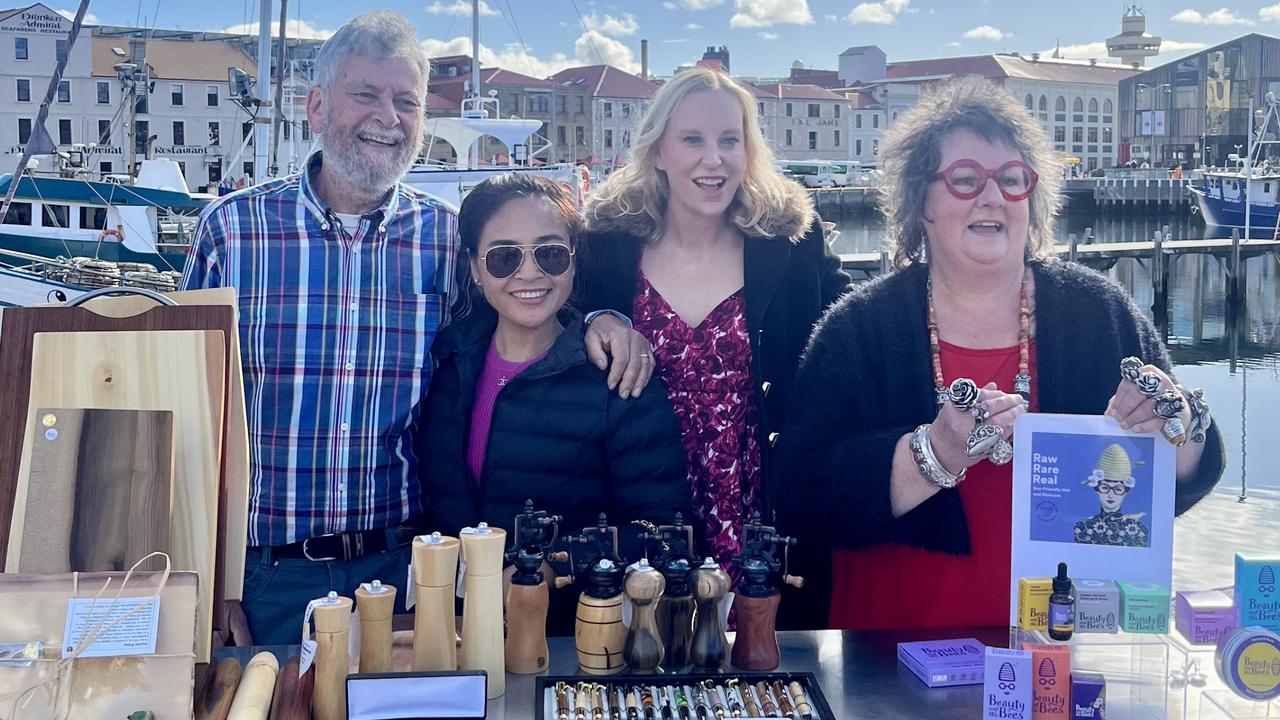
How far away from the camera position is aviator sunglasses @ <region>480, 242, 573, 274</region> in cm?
277

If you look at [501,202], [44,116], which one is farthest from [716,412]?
[44,116]

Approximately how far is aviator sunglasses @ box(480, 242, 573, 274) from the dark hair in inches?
3.0

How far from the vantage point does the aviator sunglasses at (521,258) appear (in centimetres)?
277

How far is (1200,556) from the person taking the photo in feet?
25.6

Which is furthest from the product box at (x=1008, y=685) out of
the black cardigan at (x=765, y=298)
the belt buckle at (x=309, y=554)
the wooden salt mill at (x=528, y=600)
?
the belt buckle at (x=309, y=554)

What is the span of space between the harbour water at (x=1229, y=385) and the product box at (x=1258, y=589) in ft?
3.68

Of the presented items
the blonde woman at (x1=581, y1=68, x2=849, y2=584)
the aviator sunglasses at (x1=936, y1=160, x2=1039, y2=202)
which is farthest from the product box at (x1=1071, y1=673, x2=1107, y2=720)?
the blonde woman at (x1=581, y1=68, x2=849, y2=584)

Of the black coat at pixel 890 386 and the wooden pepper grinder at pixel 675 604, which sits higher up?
the black coat at pixel 890 386

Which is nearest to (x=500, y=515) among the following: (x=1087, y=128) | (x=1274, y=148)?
(x=1274, y=148)

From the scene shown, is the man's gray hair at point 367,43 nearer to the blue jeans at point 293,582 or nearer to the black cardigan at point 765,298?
the black cardigan at point 765,298

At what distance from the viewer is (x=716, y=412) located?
10.3 ft

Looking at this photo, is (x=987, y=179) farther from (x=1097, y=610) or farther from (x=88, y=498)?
(x=88, y=498)

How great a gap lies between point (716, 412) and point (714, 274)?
0.39 metres

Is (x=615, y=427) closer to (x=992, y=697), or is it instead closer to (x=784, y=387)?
(x=784, y=387)
